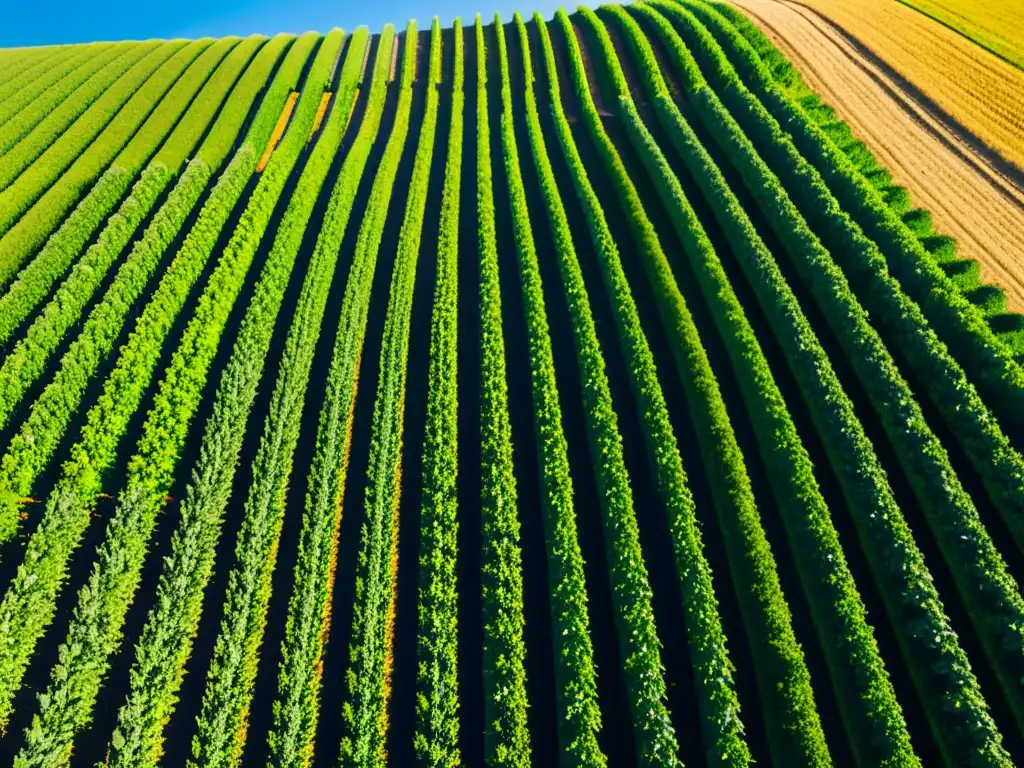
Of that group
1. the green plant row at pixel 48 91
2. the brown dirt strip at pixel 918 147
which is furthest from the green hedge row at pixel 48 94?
the brown dirt strip at pixel 918 147

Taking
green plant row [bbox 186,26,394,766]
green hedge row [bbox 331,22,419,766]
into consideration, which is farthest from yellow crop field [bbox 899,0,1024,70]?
green plant row [bbox 186,26,394,766]

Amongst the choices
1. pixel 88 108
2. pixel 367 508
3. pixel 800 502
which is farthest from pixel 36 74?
pixel 800 502

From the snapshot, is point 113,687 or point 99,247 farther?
point 99,247

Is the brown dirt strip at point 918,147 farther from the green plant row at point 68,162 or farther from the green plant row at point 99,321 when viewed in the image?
the green plant row at point 68,162

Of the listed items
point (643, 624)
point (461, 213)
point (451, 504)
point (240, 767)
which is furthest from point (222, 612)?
point (461, 213)

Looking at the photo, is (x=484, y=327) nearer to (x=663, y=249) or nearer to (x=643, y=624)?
(x=663, y=249)
